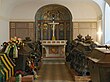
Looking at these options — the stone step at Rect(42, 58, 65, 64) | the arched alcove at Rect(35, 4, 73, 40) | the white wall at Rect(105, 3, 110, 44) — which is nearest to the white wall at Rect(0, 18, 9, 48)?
the arched alcove at Rect(35, 4, 73, 40)

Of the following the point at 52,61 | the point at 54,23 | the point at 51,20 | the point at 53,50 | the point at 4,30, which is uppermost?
the point at 51,20

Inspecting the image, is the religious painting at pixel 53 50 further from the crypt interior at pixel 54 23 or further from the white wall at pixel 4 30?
the white wall at pixel 4 30

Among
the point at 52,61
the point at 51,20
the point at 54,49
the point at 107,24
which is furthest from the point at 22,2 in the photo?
the point at 107,24

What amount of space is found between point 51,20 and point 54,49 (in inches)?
85.7

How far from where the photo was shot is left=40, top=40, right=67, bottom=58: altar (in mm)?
16938

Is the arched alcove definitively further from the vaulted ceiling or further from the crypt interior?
the vaulted ceiling

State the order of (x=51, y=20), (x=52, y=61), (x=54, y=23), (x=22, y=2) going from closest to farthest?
1. (x=52, y=61)
2. (x=22, y=2)
3. (x=54, y=23)
4. (x=51, y=20)

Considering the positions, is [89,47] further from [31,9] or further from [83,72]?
[31,9]

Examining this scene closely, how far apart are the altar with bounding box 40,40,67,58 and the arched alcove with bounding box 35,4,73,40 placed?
1.09 m

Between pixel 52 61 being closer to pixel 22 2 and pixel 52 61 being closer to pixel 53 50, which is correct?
pixel 53 50

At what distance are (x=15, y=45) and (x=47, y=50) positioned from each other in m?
8.88

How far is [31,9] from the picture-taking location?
705 inches

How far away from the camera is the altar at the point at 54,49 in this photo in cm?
1694

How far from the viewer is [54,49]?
57.1 feet
